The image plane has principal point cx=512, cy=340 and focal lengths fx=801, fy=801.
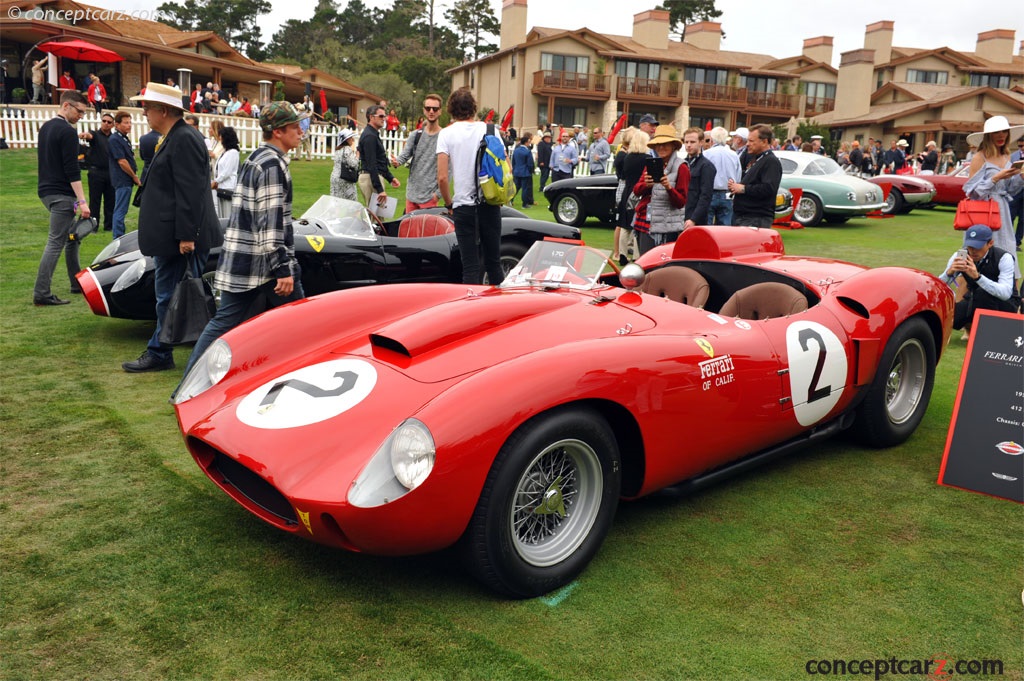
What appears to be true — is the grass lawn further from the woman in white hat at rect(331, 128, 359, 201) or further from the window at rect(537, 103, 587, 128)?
the window at rect(537, 103, 587, 128)

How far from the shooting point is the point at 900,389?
4.77 m

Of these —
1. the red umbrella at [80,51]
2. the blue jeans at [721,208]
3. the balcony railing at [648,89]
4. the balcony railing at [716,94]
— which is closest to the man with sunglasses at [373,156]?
the blue jeans at [721,208]

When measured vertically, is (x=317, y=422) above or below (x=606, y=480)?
above

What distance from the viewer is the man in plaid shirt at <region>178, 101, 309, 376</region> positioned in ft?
14.9

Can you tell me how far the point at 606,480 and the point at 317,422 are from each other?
112 cm

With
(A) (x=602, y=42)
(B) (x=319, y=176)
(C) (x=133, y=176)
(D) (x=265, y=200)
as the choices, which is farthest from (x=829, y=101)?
(D) (x=265, y=200)

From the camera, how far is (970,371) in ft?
13.3

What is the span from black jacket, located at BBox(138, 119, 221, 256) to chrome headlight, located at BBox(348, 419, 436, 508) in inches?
Result: 125

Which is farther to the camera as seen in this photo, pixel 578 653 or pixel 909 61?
pixel 909 61

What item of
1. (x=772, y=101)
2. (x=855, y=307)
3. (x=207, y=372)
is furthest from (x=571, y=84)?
(x=207, y=372)

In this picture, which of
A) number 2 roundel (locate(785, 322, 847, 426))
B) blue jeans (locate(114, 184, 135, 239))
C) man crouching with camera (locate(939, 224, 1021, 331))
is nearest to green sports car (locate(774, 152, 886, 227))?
man crouching with camera (locate(939, 224, 1021, 331))

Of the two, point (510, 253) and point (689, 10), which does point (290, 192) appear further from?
point (689, 10)

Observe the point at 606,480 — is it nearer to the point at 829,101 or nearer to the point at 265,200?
the point at 265,200

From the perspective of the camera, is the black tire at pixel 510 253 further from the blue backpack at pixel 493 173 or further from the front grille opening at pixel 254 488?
Answer: the front grille opening at pixel 254 488
